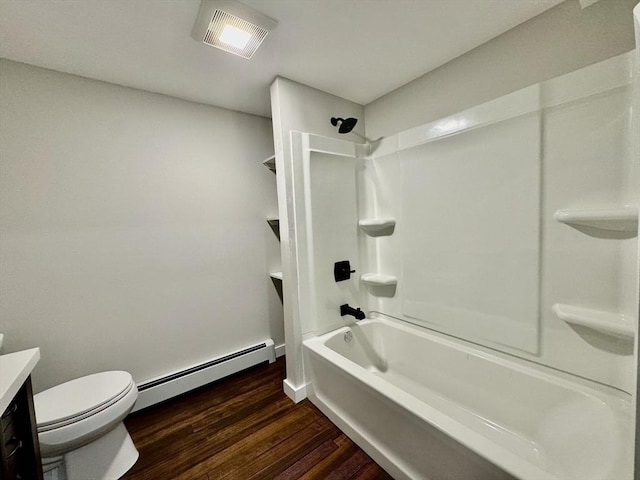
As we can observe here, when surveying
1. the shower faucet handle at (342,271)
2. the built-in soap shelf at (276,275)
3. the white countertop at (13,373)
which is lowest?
the white countertop at (13,373)

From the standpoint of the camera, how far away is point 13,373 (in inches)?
36.8

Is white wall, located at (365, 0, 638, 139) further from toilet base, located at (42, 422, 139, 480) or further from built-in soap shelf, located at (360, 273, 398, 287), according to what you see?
toilet base, located at (42, 422, 139, 480)

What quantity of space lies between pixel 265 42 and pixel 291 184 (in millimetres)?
842

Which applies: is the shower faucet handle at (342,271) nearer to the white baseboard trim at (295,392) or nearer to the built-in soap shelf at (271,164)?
the white baseboard trim at (295,392)

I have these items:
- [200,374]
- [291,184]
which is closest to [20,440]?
[200,374]

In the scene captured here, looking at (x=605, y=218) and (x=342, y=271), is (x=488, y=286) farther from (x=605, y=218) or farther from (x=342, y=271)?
(x=342, y=271)

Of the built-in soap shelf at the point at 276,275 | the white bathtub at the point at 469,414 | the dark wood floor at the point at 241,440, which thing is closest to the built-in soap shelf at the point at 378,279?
the white bathtub at the point at 469,414

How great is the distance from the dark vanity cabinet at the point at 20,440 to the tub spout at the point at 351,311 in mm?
1723

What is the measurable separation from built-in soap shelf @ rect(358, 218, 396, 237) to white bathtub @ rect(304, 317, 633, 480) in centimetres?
81

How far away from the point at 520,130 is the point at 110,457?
9.56 ft

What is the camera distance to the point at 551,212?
1317 millimetres

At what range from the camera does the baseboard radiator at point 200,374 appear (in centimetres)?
185

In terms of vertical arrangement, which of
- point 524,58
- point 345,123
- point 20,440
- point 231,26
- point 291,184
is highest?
point 231,26

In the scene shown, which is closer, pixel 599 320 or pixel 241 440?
pixel 599 320
